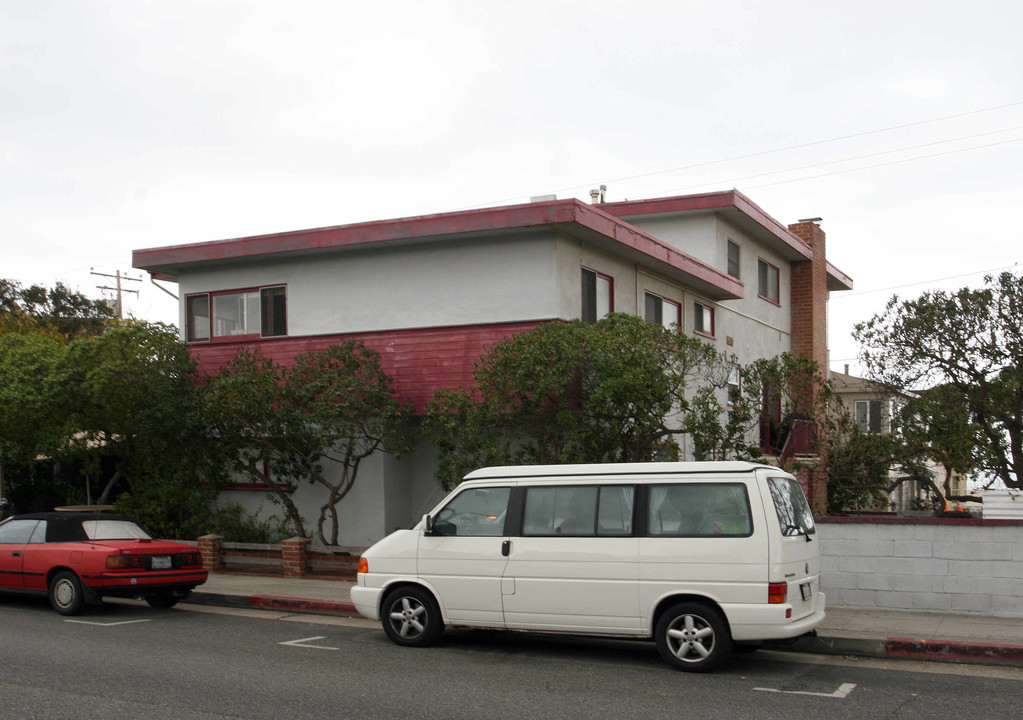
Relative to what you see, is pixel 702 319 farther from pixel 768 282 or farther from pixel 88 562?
pixel 88 562

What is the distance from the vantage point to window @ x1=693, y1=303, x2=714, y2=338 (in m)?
21.3

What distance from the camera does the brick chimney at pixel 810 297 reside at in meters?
26.3

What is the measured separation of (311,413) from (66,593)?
4.85m

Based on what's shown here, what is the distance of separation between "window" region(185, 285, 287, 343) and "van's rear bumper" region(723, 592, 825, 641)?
12106mm

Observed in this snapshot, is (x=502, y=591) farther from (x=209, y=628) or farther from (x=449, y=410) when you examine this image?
(x=449, y=410)

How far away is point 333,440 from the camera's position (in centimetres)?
1647

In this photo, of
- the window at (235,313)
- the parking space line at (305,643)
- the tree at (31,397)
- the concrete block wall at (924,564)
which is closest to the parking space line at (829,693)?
the concrete block wall at (924,564)

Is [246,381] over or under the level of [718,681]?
over

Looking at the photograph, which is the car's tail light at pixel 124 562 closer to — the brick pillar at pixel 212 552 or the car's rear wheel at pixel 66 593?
the car's rear wheel at pixel 66 593

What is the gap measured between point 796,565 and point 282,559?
397 inches

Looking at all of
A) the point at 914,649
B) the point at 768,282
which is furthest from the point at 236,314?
the point at 914,649

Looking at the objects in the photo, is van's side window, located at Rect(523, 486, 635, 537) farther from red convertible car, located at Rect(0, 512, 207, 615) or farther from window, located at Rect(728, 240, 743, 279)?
window, located at Rect(728, 240, 743, 279)

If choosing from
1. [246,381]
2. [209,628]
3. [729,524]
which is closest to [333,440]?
[246,381]

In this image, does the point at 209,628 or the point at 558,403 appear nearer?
the point at 209,628
